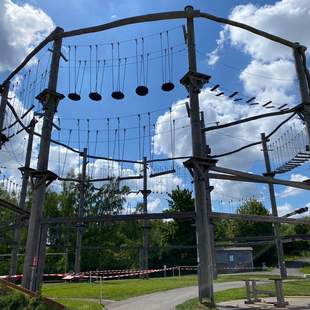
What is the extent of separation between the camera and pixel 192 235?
39812 millimetres

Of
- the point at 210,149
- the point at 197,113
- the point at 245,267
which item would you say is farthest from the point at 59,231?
the point at 197,113

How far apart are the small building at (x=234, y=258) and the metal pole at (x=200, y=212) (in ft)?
100

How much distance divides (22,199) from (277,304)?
15284 millimetres

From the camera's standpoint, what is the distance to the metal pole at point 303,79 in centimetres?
1527

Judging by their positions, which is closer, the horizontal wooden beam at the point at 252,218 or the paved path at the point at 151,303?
the paved path at the point at 151,303

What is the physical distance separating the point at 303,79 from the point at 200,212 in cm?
777

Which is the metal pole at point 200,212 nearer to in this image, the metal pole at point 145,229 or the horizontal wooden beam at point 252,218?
the horizontal wooden beam at point 252,218

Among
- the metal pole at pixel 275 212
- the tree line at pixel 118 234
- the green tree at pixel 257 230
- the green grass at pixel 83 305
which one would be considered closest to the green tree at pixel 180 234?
the tree line at pixel 118 234

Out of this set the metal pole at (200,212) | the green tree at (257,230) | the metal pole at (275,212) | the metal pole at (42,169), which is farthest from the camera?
the green tree at (257,230)

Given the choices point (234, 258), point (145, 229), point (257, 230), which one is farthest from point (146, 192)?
point (257, 230)

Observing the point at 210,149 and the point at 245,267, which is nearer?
the point at 210,149

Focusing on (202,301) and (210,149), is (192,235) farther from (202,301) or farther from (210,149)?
(202,301)

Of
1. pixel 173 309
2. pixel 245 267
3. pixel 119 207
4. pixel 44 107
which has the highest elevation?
pixel 119 207

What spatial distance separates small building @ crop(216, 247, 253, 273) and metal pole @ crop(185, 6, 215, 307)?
3054cm
